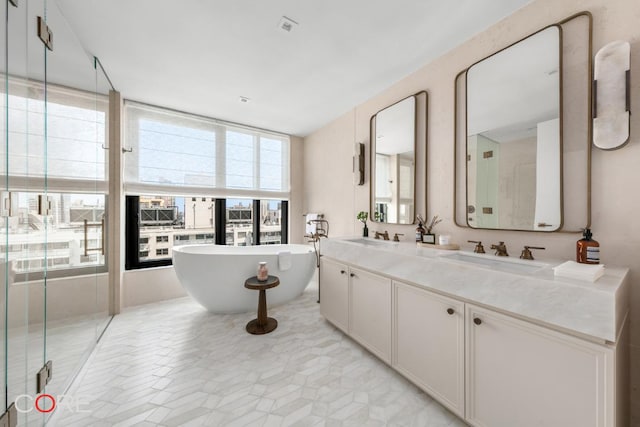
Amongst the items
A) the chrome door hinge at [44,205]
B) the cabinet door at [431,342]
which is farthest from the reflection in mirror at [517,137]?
the chrome door hinge at [44,205]

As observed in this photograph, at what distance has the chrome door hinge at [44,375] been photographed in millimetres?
1319

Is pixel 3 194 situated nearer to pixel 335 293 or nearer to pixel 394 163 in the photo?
pixel 335 293

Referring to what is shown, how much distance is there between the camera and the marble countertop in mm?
860

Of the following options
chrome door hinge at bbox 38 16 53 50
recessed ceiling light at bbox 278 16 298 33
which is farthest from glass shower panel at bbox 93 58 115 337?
recessed ceiling light at bbox 278 16 298 33

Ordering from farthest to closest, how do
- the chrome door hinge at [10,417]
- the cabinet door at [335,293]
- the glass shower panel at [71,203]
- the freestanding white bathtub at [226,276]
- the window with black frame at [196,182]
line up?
the window with black frame at [196,182]
the freestanding white bathtub at [226,276]
the cabinet door at [335,293]
the glass shower panel at [71,203]
the chrome door hinge at [10,417]

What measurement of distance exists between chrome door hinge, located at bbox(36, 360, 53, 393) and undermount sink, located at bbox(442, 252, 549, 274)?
2.43m

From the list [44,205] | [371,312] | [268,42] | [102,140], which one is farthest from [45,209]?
[371,312]

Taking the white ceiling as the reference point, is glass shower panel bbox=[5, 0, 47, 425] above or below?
below

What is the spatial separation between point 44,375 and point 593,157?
129 inches

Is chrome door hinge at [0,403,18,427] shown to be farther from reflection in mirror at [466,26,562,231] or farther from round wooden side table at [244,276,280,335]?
reflection in mirror at [466,26,562,231]

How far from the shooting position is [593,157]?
4.19 feet

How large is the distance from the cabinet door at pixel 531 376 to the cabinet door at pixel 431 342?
0.19 ft

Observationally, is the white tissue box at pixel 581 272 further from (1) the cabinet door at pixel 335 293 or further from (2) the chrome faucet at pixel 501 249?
(1) the cabinet door at pixel 335 293

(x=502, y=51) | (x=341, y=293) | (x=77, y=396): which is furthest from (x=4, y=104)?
(x=502, y=51)
